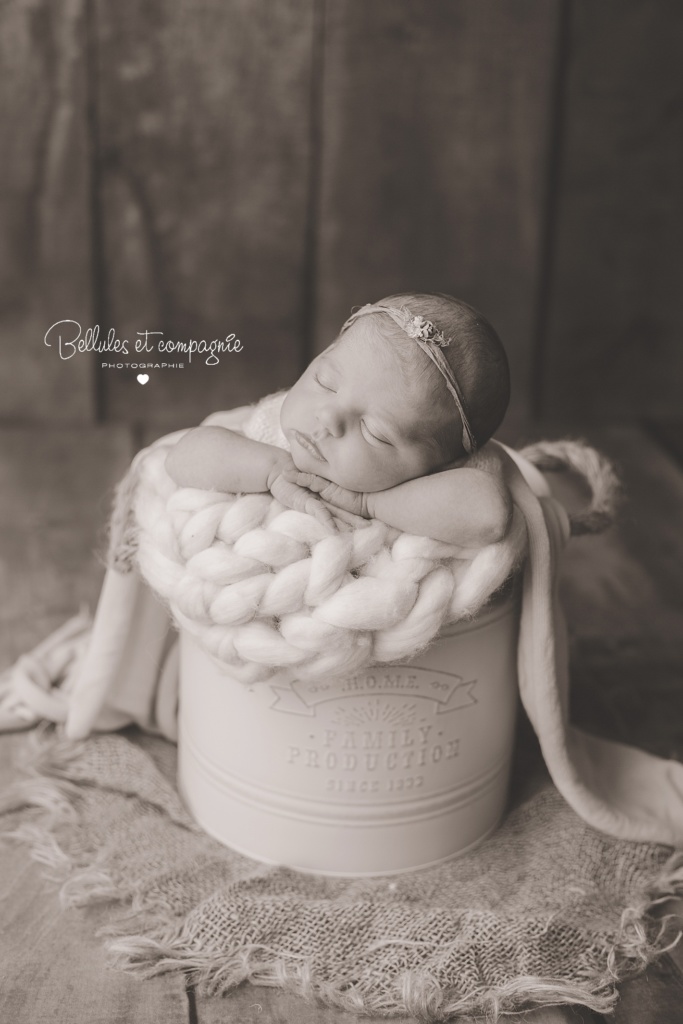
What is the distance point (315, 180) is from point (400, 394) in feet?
3.18

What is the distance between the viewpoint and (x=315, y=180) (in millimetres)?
1728

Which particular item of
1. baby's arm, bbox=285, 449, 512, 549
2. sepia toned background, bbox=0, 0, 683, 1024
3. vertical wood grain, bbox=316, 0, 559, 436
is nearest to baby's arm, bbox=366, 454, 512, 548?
baby's arm, bbox=285, 449, 512, 549

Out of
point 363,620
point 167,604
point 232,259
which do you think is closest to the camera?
point 363,620

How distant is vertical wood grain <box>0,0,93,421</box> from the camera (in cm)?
163

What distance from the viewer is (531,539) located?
0.93 metres

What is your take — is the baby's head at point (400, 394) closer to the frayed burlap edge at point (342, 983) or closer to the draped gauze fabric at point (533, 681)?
the draped gauze fabric at point (533, 681)

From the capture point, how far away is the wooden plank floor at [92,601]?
0.83 m

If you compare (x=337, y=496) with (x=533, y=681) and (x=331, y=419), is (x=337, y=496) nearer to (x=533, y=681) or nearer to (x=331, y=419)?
(x=331, y=419)

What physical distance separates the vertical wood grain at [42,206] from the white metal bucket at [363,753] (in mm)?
926

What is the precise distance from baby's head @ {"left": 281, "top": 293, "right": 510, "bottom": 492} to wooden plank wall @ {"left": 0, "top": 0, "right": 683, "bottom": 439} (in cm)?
90

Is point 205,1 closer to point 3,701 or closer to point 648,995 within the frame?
point 3,701

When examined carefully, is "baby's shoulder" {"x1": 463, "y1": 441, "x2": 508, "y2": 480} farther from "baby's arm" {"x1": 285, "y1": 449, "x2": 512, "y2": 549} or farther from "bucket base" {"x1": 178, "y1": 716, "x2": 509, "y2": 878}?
"bucket base" {"x1": 178, "y1": 716, "x2": 509, "y2": 878}

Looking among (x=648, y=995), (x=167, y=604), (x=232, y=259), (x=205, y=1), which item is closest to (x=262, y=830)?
(x=167, y=604)

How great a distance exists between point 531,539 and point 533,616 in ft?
0.22
